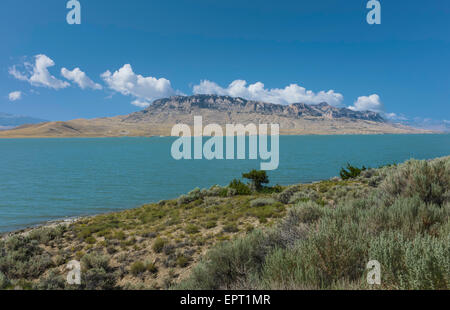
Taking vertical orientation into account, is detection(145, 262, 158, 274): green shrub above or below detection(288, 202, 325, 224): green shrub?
below

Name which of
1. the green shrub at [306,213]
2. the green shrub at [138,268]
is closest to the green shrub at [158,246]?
the green shrub at [138,268]

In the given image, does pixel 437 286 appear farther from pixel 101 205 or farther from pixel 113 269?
pixel 101 205

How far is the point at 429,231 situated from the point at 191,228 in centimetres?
929

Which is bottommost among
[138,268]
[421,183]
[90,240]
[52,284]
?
[90,240]

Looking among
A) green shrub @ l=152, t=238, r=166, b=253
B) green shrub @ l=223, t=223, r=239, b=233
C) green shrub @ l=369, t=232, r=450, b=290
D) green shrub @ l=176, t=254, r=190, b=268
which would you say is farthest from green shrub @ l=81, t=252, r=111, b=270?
green shrub @ l=369, t=232, r=450, b=290

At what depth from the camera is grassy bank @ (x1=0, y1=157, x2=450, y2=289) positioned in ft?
9.78

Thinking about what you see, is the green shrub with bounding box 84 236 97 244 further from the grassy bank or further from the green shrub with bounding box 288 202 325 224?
the green shrub with bounding box 288 202 325 224

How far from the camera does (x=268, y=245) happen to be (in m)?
4.80

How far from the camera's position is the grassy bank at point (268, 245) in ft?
9.78

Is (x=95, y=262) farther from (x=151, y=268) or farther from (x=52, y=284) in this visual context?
(x=151, y=268)

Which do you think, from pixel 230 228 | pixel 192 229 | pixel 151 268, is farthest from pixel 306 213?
pixel 192 229

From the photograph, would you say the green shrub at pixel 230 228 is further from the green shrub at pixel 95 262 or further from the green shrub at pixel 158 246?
the green shrub at pixel 95 262
